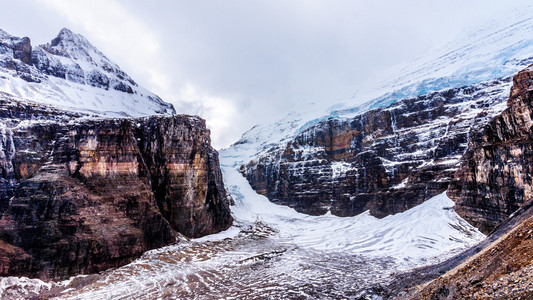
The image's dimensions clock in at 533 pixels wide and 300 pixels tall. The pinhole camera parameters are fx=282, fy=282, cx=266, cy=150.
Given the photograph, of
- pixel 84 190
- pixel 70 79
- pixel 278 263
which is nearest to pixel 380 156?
pixel 278 263

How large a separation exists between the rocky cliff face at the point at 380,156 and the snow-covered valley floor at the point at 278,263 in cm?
1001

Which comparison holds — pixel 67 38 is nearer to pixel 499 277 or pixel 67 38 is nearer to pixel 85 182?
pixel 85 182

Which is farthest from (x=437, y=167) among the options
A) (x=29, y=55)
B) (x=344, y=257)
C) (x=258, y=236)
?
(x=29, y=55)

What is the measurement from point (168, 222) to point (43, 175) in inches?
593

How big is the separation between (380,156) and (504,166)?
34.4 m

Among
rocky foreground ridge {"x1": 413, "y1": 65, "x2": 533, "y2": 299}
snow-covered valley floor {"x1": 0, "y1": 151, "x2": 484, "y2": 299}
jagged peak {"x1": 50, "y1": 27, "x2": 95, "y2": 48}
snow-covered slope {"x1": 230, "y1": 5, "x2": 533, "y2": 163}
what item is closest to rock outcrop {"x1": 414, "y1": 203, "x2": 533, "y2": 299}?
rocky foreground ridge {"x1": 413, "y1": 65, "x2": 533, "y2": 299}

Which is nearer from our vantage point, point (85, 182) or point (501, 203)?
point (85, 182)

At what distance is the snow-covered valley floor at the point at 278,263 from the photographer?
21.3m

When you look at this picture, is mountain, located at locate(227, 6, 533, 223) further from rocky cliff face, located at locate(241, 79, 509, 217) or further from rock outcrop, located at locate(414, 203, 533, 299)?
rock outcrop, located at locate(414, 203, 533, 299)

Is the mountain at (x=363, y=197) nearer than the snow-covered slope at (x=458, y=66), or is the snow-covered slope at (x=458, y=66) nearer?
the mountain at (x=363, y=197)

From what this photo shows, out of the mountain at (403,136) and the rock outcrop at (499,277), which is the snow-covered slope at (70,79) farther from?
the rock outcrop at (499,277)

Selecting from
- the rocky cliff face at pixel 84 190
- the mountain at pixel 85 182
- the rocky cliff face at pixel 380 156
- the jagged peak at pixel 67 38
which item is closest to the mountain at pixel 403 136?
the rocky cliff face at pixel 380 156

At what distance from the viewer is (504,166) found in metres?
29.0

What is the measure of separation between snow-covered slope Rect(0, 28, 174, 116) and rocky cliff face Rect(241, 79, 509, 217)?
40.1 m
